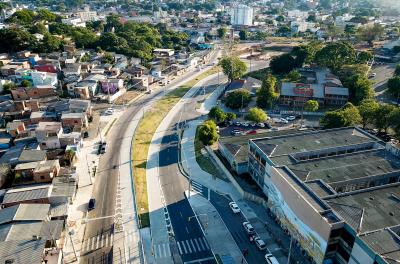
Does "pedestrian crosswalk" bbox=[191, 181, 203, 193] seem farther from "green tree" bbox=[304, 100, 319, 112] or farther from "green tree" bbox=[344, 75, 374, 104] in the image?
"green tree" bbox=[344, 75, 374, 104]

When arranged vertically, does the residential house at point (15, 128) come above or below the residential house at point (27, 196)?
above

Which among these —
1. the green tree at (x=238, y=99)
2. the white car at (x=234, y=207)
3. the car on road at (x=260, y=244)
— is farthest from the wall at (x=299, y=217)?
the green tree at (x=238, y=99)

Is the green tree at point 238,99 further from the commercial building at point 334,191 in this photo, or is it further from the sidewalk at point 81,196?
the sidewalk at point 81,196

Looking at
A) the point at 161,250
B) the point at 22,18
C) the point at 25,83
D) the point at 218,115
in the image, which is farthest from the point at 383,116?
the point at 22,18

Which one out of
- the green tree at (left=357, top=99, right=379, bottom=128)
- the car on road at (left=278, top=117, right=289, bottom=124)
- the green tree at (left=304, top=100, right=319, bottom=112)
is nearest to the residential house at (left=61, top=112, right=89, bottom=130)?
the car on road at (left=278, top=117, right=289, bottom=124)

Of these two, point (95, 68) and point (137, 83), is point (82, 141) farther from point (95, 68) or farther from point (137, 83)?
point (95, 68)

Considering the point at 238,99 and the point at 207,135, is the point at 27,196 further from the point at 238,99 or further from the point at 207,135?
the point at 238,99

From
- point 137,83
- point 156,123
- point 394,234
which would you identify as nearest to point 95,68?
point 137,83
